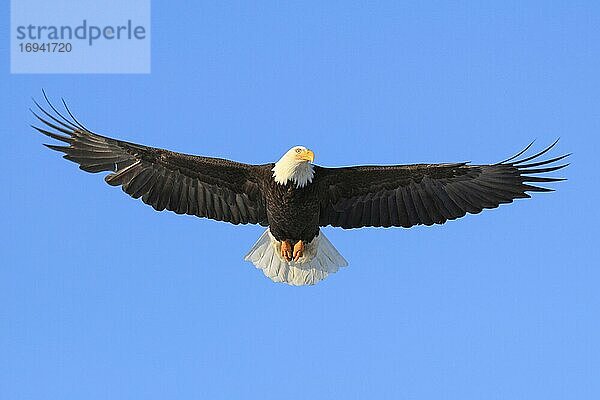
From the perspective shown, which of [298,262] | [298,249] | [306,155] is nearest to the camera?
[306,155]

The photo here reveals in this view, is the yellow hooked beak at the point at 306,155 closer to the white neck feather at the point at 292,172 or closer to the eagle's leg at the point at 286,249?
the white neck feather at the point at 292,172

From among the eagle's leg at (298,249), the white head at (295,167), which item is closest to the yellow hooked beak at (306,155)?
the white head at (295,167)

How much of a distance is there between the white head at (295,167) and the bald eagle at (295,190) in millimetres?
12

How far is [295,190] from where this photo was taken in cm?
1201

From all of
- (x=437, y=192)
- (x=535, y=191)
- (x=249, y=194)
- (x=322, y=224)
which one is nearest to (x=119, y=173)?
(x=249, y=194)

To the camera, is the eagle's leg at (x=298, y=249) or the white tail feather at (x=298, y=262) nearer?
the eagle's leg at (x=298, y=249)

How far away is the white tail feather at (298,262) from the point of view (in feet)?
42.0

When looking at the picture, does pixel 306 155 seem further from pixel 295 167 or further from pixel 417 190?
pixel 417 190

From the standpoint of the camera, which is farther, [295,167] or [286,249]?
[286,249]

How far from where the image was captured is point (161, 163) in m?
12.3

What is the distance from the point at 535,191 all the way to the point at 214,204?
10.3 ft

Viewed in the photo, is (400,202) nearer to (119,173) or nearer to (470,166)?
(470,166)

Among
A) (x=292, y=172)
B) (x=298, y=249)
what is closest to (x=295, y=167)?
(x=292, y=172)

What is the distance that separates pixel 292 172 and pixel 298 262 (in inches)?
48.8
